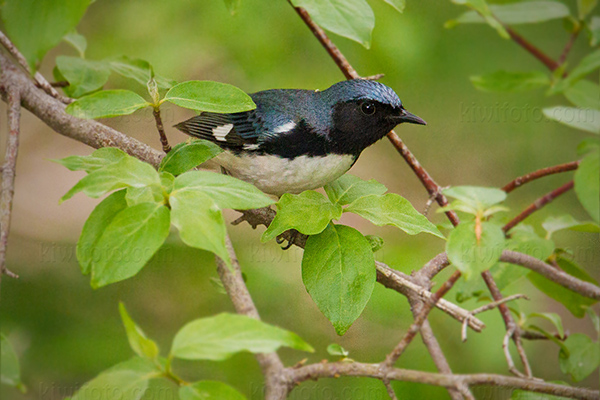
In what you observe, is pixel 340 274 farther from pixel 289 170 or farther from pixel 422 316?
pixel 289 170

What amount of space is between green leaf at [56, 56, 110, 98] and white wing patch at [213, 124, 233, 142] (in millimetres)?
445

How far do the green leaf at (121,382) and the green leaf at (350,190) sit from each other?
0.73 m

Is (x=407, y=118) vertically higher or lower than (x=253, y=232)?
higher

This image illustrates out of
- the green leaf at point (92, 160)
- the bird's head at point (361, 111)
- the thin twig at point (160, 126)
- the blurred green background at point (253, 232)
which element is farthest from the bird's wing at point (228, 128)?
the green leaf at point (92, 160)

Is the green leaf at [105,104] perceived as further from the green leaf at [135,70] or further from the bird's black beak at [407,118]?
the bird's black beak at [407,118]

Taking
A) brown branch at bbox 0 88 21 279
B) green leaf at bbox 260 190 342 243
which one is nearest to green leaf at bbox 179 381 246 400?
green leaf at bbox 260 190 342 243

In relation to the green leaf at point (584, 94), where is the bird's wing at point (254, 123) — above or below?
above

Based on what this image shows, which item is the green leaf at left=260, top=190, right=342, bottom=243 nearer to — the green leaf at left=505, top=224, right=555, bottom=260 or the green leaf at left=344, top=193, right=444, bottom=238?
the green leaf at left=344, top=193, right=444, bottom=238

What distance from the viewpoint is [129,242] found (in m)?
1.10

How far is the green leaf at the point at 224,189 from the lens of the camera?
1142 millimetres

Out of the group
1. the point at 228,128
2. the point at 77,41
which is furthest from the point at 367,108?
the point at 77,41

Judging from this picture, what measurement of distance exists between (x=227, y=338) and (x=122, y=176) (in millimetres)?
409

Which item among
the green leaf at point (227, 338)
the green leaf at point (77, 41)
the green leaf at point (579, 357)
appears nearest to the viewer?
the green leaf at point (227, 338)

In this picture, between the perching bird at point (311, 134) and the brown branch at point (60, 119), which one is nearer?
the brown branch at point (60, 119)
